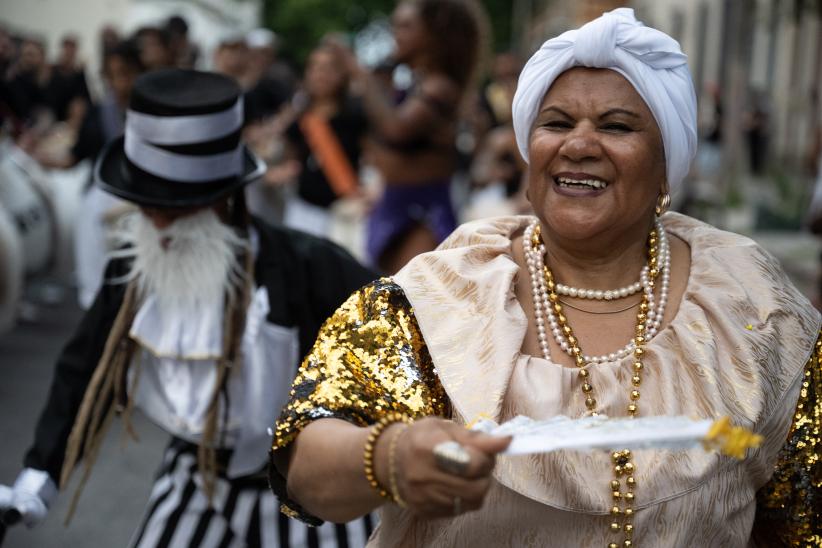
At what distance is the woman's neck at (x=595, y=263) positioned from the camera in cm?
241

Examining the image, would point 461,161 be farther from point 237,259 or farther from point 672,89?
point 672,89

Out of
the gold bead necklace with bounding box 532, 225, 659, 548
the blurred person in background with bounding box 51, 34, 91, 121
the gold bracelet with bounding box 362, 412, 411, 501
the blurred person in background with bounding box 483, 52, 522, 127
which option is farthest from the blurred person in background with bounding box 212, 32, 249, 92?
the gold bracelet with bounding box 362, 412, 411, 501

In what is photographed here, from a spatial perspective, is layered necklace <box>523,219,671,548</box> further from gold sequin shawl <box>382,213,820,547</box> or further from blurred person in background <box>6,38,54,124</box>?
blurred person in background <box>6,38,54,124</box>

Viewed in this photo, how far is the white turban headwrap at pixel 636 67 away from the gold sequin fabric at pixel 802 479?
56 centimetres

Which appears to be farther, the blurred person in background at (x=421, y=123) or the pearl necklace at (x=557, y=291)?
the blurred person in background at (x=421, y=123)

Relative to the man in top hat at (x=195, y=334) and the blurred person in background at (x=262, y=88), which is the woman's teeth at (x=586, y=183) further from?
the blurred person in background at (x=262, y=88)

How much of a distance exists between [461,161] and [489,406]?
9998mm

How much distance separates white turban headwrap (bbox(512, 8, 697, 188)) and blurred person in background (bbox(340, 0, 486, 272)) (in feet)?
11.7

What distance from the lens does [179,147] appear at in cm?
340

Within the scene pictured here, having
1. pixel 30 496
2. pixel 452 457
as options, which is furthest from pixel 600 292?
pixel 30 496

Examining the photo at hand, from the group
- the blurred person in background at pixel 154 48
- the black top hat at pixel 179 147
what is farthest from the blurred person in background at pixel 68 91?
the black top hat at pixel 179 147

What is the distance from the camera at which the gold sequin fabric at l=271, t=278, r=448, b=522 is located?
210 cm

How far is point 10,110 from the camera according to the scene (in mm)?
10609

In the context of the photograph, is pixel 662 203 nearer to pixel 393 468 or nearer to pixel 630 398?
pixel 630 398
